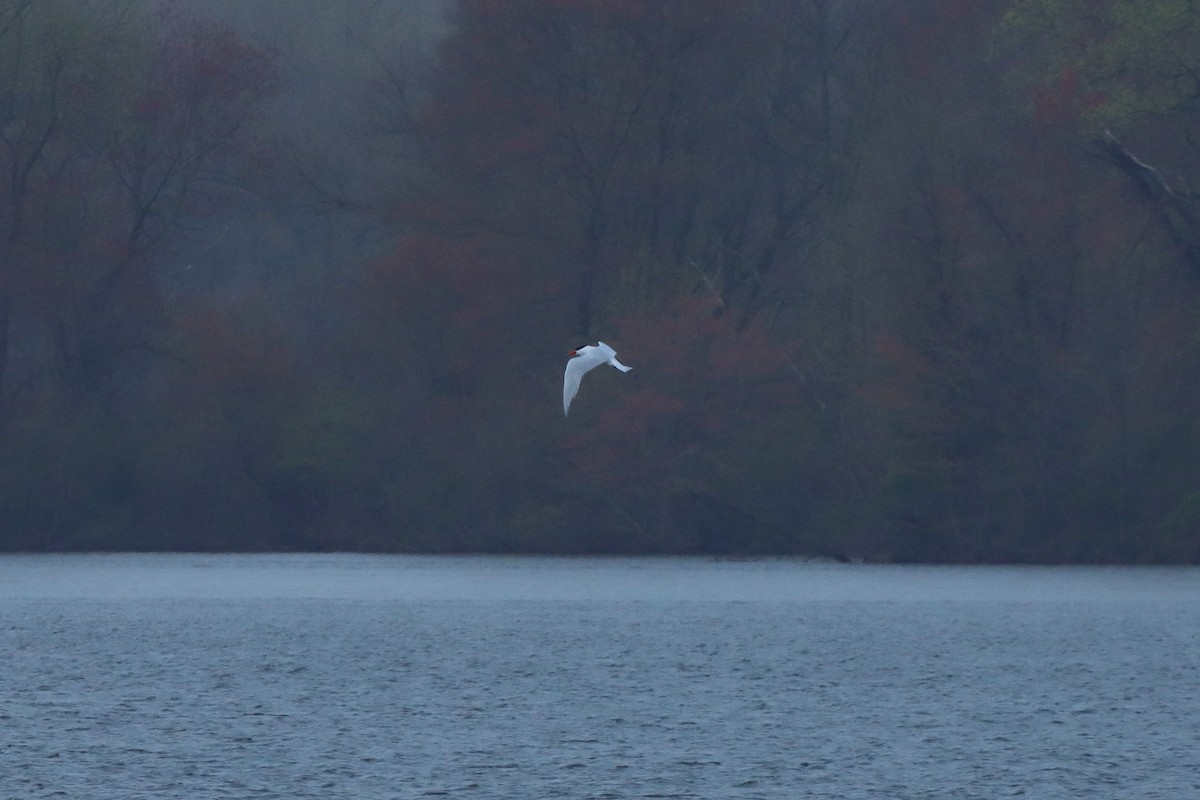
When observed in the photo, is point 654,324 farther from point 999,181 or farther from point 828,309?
point 999,181

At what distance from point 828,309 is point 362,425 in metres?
7.67

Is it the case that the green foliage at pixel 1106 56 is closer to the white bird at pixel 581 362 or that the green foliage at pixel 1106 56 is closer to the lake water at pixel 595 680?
the lake water at pixel 595 680

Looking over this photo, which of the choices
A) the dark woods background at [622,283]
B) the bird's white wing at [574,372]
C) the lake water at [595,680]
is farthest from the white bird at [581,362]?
the dark woods background at [622,283]

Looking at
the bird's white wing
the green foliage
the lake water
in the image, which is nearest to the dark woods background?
the green foliage

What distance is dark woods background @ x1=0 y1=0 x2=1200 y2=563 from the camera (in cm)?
3406

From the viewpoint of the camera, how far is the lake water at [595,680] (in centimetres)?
1839

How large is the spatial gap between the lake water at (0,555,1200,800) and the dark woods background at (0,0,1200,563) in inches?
51.7

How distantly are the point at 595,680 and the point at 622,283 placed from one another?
13.8 meters

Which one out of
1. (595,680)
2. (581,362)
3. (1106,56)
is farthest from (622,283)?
(595,680)

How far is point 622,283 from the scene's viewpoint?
36844 mm

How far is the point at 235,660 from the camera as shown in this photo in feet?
83.7

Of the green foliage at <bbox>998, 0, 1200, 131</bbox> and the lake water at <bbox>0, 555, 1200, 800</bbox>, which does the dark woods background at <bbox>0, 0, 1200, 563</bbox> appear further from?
the lake water at <bbox>0, 555, 1200, 800</bbox>

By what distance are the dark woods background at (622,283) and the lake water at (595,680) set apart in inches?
51.7

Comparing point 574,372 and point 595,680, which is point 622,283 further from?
point 595,680
